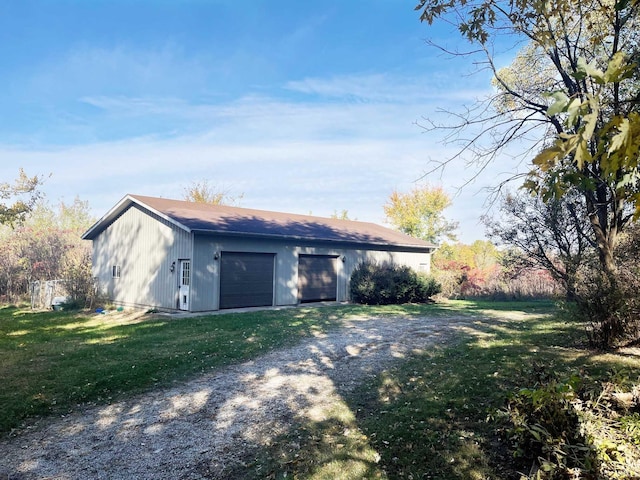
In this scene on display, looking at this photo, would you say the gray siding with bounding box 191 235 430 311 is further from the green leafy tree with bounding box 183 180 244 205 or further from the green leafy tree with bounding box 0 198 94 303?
the green leafy tree with bounding box 183 180 244 205

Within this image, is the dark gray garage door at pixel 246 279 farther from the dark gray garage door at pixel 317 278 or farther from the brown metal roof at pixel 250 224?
the dark gray garage door at pixel 317 278

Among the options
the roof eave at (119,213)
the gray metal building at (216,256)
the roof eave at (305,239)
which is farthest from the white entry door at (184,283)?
the roof eave at (305,239)

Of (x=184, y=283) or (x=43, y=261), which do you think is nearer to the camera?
(x=184, y=283)

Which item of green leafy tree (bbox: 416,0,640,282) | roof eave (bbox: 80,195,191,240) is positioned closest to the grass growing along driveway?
roof eave (bbox: 80,195,191,240)

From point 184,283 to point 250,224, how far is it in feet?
12.1

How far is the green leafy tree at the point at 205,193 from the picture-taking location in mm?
36281

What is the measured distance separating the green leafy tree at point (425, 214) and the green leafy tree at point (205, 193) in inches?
612

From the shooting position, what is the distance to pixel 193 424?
14.6 ft

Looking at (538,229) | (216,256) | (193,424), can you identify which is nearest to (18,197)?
(216,256)

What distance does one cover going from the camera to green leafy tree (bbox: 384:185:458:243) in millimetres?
33719

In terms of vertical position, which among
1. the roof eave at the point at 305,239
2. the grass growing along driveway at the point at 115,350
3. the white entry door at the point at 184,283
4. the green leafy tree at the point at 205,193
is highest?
the green leafy tree at the point at 205,193

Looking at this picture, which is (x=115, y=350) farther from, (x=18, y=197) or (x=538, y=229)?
(x=18, y=197)

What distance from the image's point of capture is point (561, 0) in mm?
Answer: 4883

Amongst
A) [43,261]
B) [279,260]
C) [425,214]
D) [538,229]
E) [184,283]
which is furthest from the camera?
[425,214]
